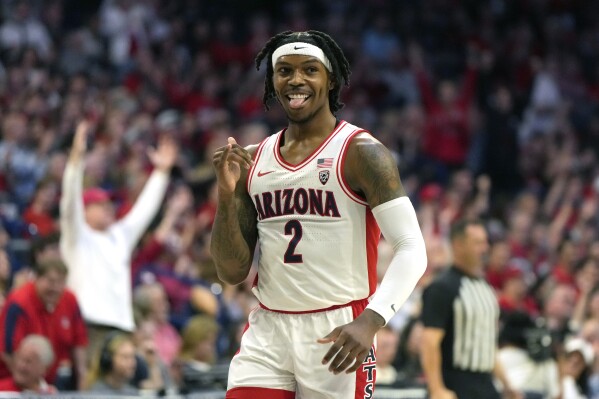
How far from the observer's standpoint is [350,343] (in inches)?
179

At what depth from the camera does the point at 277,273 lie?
501cm

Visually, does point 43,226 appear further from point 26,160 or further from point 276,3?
point 276,3

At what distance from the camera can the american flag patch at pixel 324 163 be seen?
4.97 m

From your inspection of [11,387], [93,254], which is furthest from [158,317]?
[11,387]

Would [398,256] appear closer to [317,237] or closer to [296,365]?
[317,237]

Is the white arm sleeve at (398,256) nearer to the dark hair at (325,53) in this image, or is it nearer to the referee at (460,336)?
the dark hair at (325,53)

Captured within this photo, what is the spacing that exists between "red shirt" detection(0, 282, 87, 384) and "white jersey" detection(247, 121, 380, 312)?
136 inches

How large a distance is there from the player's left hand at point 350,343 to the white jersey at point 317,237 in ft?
1.08

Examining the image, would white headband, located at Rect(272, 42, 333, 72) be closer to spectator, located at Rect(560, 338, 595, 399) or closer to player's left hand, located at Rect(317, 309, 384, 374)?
player's left hand, located at Rect(317, 309, 384, 374)

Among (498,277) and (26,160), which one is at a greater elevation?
(26,160)

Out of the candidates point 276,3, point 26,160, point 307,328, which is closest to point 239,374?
point 307,328

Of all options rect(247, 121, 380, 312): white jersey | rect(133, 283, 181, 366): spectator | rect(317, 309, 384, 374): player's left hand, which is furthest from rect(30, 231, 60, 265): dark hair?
rect(317, 309, 384, 374): player's left hand

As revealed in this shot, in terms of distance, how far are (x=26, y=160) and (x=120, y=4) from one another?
4.54 meters

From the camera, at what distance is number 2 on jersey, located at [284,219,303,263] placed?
16.3 ft
